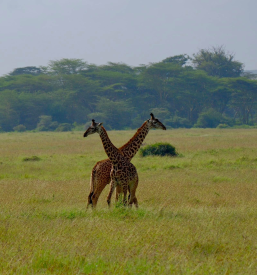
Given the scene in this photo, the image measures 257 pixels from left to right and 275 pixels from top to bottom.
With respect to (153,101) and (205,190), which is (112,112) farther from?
(205,190)

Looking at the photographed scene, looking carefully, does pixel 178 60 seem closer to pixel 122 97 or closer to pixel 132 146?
pixel 122 97

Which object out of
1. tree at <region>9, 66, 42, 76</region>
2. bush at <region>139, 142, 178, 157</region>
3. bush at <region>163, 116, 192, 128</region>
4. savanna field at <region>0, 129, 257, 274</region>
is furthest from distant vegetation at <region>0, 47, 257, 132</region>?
savanna field at <region>0, 129, 257, 274</region>

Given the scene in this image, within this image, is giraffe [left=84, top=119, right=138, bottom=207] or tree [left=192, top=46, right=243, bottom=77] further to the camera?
tree [left=192, top=46, right=243, bottom=77]

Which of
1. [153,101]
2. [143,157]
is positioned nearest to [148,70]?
[153,101]

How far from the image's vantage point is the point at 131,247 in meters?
5.21

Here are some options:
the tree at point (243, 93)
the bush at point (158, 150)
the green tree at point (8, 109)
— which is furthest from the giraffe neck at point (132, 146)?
the tree at point (243, 93)

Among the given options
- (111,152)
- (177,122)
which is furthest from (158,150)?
(177,122)

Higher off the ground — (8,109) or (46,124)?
(8,109)

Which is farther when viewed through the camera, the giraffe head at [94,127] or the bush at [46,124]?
the bush at [46,124]

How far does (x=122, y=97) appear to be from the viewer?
60938 mm

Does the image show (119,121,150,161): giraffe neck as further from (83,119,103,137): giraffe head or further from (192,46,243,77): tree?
(192,46,243,77): tree

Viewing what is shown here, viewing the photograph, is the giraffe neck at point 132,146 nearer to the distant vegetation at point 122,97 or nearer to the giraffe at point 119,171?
the giraffe at point 119,171

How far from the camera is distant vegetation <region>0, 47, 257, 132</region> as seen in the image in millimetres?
56031

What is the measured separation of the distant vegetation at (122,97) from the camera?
56.0m
